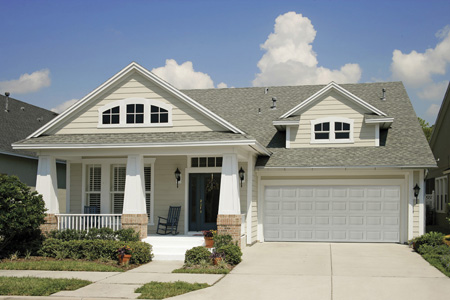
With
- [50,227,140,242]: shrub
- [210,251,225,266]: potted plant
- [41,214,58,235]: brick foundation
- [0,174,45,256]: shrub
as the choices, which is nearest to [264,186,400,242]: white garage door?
[50,227,140,242]: shrub

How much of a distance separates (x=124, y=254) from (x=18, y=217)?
326cm

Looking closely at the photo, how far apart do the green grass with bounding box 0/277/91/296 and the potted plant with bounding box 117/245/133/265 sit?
256 centimetres

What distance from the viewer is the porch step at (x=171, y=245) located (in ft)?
52.3

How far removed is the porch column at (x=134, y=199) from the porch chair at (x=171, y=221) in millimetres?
2215

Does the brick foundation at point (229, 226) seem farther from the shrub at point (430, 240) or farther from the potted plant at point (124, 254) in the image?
the shrub at point (430, 240)

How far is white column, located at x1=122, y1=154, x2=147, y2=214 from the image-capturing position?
668 inches

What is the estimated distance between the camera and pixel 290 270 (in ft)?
44.6

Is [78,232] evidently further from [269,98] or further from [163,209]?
[269,98]

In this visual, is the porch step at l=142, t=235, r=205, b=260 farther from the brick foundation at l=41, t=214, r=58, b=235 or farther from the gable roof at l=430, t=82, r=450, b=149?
the gable roof at l=430, t=82, r=450, b=149

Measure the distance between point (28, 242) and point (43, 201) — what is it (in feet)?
4.31

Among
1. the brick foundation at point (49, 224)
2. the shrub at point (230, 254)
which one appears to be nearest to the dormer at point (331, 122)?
the shrub at point (230, 254)

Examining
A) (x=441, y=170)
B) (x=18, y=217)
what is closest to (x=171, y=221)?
(x=18, y=217)

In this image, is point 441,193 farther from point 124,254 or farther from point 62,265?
point 62,265

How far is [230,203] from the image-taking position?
53.6 feet
